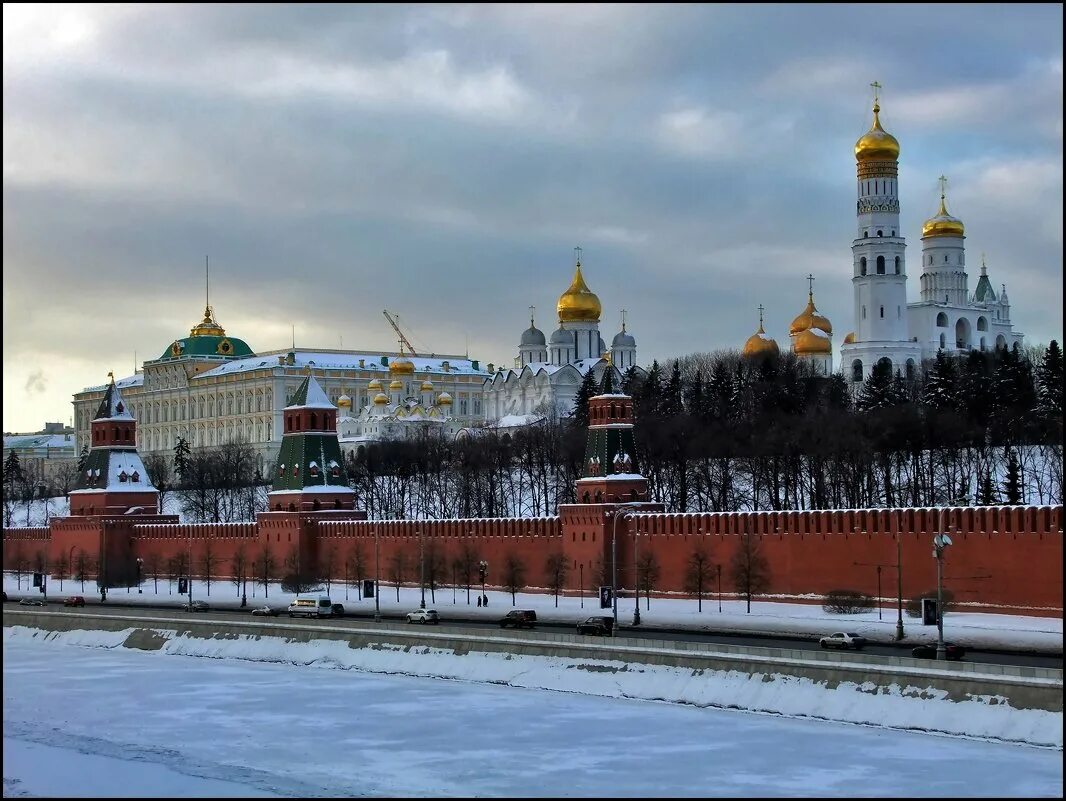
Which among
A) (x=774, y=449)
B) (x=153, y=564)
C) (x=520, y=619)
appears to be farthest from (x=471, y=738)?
(x=774, y=449)

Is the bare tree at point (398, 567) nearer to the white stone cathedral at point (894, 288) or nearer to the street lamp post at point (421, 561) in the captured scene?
the street lamp post at point (421, 561)

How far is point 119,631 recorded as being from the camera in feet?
157

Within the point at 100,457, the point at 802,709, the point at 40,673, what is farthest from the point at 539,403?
the point at 802,709

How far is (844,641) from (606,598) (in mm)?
11871

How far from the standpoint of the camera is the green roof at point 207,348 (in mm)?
134250

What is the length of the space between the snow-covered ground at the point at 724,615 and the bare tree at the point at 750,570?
16.5 inches

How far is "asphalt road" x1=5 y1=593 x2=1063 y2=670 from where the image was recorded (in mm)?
35716

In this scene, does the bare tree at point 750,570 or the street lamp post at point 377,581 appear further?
the street lamp post at point 377,581

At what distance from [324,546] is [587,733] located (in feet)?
99.7

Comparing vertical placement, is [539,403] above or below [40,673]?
above

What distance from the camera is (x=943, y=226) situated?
9294 centimetres

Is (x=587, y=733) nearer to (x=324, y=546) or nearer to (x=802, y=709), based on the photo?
(x=802, y=709)

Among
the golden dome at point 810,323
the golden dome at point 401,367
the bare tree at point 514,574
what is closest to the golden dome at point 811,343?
the golden dome at point 810,323

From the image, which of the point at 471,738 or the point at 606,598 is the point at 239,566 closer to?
the point at 606,598
